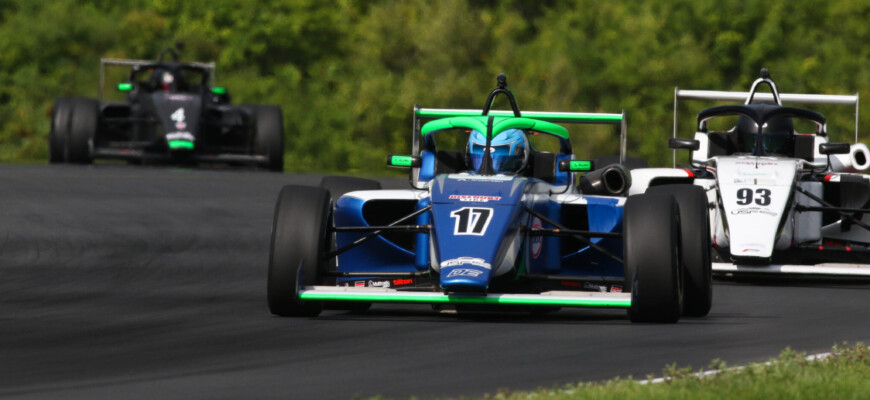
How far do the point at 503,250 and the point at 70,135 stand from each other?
18214mm

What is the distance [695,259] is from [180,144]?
17.2 metres

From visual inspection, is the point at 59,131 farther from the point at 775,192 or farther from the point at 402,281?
the point at 402,281

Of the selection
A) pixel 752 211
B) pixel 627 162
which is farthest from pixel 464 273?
pixel 627 162

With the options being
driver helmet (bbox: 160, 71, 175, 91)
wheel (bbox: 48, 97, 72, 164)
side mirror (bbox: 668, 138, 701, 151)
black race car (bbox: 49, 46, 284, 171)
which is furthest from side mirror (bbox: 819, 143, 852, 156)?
driver helmet (bbox: 160, 71, 175, 91)

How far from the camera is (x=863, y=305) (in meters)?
12.7

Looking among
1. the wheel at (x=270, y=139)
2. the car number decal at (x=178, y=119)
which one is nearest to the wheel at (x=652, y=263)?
the car number decal at (x=178, y=119)

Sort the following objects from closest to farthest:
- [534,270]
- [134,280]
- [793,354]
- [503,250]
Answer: [793,354], [503,250], [534,270], [134,280]

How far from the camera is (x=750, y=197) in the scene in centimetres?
1409

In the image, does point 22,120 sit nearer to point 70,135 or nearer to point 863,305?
point 70,135

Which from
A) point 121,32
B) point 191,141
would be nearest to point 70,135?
point 191,141

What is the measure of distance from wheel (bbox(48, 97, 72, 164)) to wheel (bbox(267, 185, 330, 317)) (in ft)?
57.3

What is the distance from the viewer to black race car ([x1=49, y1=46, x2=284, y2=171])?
27.4 meters

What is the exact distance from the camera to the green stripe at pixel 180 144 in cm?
2725

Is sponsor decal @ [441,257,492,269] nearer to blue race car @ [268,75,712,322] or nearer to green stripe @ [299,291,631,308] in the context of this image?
blue race car @ [268,75,712,322]
